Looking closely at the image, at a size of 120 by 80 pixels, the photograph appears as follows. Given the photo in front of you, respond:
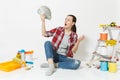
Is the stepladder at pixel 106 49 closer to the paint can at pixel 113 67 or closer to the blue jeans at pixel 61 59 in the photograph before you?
the paint can at pixel 113 67

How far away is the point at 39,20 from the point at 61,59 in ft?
1.84

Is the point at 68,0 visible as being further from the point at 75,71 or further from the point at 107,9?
the point at 75,71

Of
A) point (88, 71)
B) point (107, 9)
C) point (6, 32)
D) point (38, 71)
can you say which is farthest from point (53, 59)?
point (107, 9)

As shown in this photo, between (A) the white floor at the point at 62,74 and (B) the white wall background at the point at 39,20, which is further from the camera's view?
(B) the white wall background at the point at 39,20

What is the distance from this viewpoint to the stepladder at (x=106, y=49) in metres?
2.09

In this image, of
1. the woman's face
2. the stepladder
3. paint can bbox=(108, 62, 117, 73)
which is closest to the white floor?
paint can bbox=(108, 62, 117, 73)

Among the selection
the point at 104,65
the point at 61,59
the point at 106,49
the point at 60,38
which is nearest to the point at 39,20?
the point at 60,38

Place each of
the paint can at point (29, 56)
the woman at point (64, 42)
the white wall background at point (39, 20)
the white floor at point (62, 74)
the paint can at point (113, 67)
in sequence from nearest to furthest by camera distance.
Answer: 1. the white floor at point (62, 74)
2. the paint can at point (113, 67)
3. the woman at point (64, 42)
4. the paint can at point (29, 56)
5. the white wall background at point (39, 20)

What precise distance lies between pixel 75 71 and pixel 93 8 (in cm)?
83

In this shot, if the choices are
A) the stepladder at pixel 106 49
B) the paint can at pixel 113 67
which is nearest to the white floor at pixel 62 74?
the paint can at pixel 113 67

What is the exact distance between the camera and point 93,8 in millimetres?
2521

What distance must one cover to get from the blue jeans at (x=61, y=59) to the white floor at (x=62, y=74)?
60 millimetres

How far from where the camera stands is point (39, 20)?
2.51 metres

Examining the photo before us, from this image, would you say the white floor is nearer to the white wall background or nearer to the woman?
the woman
